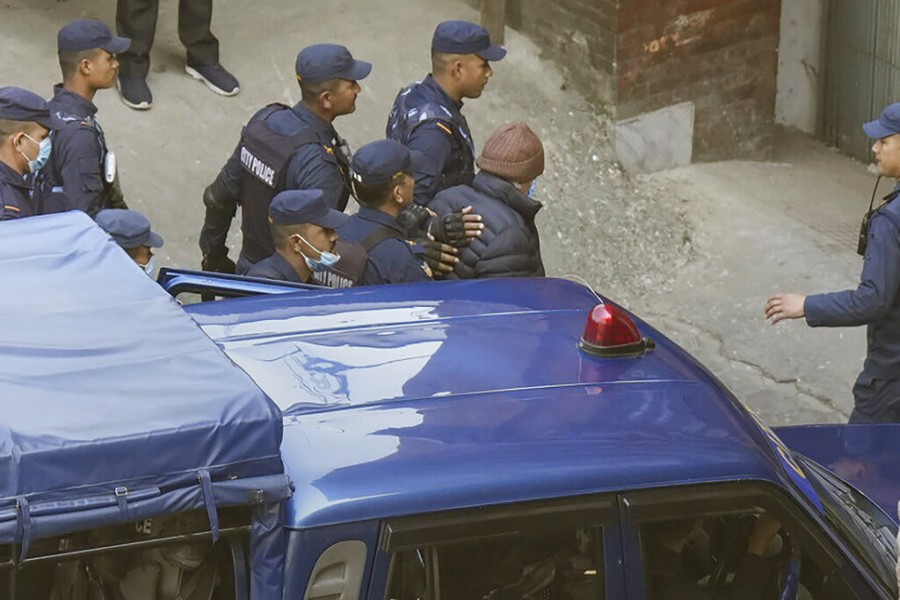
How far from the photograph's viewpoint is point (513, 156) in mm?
6426

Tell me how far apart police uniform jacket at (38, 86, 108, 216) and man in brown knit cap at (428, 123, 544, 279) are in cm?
148

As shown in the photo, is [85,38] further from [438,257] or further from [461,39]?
[438,257]

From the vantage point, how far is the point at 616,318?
14.0 ft

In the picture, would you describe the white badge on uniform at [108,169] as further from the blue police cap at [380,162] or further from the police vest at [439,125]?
the police vest at [439,125]

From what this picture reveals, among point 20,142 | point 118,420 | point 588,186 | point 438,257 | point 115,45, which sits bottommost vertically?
point 588,186

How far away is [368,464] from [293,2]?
7786mm

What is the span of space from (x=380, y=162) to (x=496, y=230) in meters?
0.55

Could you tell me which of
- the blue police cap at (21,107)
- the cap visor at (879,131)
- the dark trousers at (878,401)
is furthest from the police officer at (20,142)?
the dark trousers at (878,401)

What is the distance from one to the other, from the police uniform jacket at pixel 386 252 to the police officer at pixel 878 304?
1.46 meters

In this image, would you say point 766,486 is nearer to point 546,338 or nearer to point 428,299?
point 546,338

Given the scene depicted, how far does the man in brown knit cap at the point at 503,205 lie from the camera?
637cm

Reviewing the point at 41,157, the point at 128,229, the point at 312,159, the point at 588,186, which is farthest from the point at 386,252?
the point at 588,186

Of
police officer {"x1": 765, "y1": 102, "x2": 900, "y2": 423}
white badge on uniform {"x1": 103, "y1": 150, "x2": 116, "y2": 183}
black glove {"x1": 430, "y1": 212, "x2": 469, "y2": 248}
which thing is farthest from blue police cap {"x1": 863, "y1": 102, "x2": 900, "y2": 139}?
white badge on uniform {"x1": 103, "y1": 150, "x2": 116, "y2": 183}

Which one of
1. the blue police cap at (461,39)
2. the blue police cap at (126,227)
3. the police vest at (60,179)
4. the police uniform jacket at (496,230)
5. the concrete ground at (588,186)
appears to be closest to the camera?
the blue police cap at (126,227)
